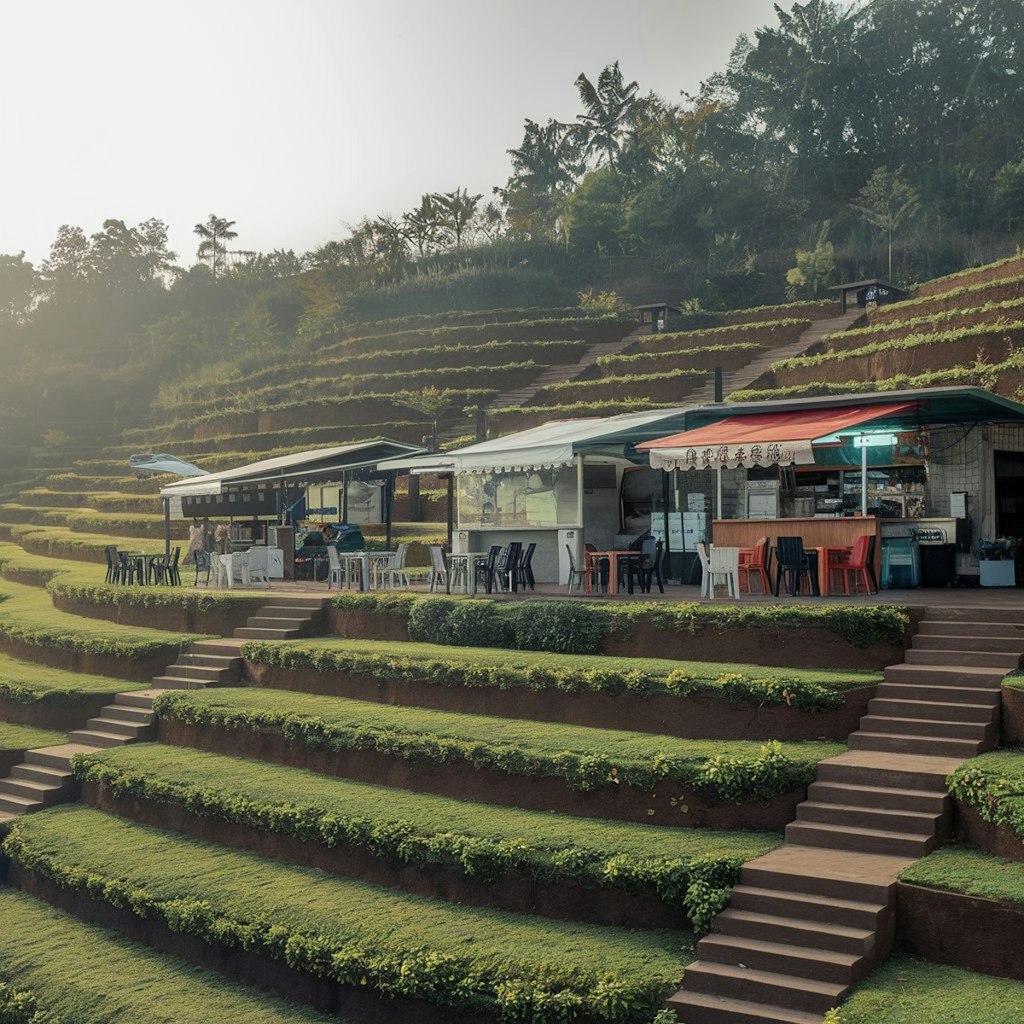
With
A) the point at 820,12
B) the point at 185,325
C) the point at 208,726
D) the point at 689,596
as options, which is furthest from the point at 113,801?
the point at 820,12

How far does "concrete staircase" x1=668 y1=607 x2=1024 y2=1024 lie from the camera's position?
7363 mm

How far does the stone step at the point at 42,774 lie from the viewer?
13883mm

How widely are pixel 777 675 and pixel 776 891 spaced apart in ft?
9.66

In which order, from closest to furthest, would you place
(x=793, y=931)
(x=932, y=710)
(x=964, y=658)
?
(x=793, y=931), (x=932, y=710), (x=964, y=658)

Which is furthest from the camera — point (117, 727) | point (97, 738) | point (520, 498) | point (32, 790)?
point (520, 498)

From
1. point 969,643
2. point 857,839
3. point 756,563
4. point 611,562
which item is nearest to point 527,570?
point 611,562

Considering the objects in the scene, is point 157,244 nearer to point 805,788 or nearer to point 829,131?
point 829,131

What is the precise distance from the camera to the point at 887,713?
10188 mm

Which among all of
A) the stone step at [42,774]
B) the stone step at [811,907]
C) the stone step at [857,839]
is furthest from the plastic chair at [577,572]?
the stone step at [811,907]

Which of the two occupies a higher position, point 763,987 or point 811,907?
point 811,907

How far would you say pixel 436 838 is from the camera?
377 inches

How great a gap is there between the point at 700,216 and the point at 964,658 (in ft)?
181

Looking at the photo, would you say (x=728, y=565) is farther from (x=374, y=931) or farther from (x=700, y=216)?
(x=700, y=216)

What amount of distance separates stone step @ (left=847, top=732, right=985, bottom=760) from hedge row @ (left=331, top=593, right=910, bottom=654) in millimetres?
1603
